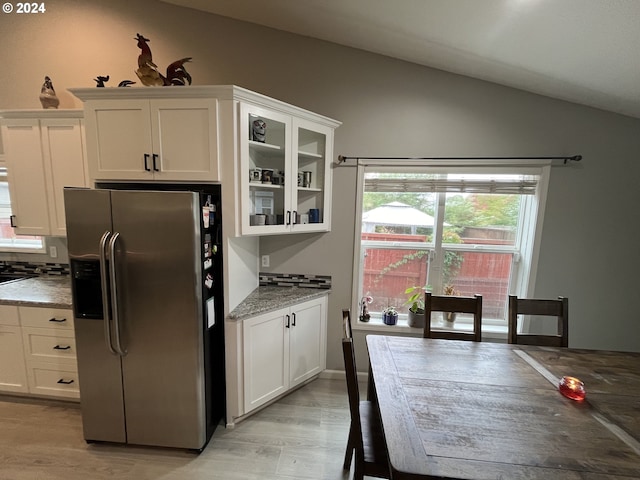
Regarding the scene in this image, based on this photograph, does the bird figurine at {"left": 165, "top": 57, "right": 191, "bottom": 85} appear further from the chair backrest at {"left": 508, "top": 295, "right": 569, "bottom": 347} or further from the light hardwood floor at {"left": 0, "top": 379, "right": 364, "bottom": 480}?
the chair backrest at {"left": 508, "top": 295, "right": 569, "bottom": 347}

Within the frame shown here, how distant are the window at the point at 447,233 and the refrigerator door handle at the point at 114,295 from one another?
70.2 inches

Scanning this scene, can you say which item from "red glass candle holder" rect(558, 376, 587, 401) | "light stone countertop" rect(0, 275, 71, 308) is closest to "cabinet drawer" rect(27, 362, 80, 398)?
"light stone countertop" rect(0, 275, 71, 308)

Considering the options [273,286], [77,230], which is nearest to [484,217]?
[273,286]

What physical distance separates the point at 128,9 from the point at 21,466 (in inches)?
133

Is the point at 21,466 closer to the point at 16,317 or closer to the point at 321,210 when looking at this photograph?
the point at 16,317

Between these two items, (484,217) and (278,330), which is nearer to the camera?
(278,330)

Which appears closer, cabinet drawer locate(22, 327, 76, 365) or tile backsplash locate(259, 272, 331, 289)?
cabinet drawer locate(22, 327, 76, 365)

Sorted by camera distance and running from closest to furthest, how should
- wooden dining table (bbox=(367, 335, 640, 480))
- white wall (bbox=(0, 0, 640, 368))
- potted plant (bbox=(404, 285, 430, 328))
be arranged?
wooden dining table (bbox=(367, 335, 640, 480)) → white wall (bbox=(0, 0, 640, 368)) → potted plant (bbox=(404, 285, 430, 328))

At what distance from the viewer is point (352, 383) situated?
1177 mm

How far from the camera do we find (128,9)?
7.55 feet

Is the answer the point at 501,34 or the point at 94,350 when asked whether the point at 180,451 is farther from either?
the point at 501,34

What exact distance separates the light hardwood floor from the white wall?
1960 mm

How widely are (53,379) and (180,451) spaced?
4.12 feet

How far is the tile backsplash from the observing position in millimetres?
2578
